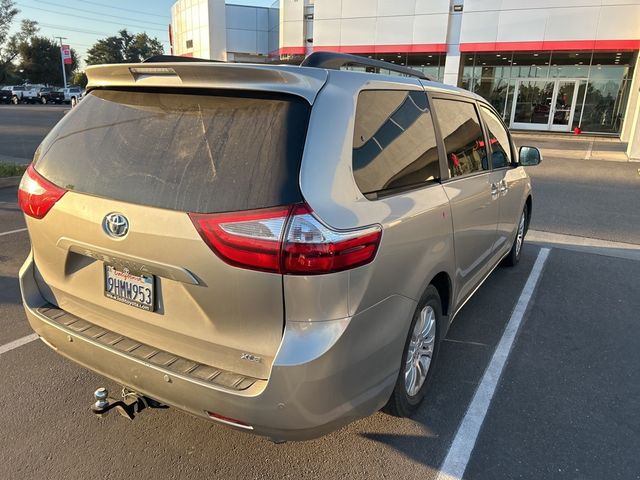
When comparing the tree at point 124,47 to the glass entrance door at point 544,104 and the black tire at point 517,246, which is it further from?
the black tire at point 517,246

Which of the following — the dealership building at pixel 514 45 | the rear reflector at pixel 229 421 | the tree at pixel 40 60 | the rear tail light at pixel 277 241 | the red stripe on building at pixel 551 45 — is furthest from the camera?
the tree at pixel 40 60

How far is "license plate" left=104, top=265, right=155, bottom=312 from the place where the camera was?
213 cm

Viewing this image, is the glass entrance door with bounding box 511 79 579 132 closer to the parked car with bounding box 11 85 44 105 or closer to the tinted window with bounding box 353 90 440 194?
the tinted window with bounding box 353 90 440 194

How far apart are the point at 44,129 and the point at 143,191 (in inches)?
911

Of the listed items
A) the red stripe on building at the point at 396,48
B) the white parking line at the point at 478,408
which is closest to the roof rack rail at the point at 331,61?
the white parking line at the point at 478,408

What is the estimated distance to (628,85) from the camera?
907 inches

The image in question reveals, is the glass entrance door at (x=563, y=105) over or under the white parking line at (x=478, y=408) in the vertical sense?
over

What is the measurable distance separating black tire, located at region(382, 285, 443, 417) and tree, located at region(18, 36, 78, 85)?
284ft

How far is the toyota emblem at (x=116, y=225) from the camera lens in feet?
6.88

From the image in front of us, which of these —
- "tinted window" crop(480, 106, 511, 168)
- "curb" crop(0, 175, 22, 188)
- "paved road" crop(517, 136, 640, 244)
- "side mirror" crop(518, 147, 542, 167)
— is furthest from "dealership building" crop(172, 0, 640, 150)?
"curb" crop(0, 175, 22, 188)

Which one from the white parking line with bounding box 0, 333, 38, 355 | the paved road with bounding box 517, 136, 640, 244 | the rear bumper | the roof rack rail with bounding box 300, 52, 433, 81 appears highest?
the roof rack rail with bounding box 300, 52, 433, 81

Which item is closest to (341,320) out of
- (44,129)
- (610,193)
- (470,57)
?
(610,193)

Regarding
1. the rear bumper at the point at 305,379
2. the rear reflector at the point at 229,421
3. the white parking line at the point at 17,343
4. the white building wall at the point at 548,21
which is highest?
the white building wall at the point at 548,21

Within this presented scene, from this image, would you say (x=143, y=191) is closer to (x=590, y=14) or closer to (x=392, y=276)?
(x=392, y=276)
